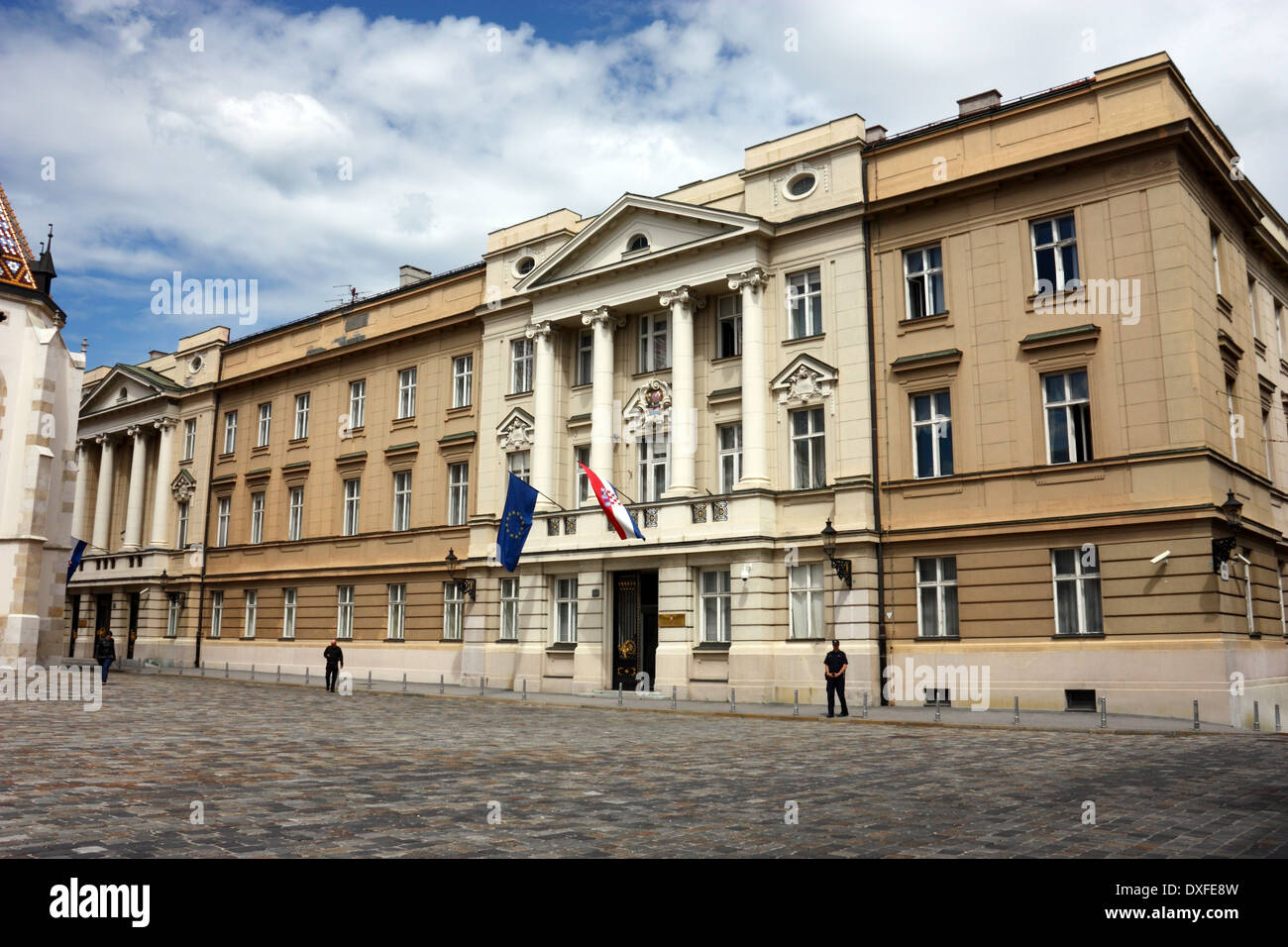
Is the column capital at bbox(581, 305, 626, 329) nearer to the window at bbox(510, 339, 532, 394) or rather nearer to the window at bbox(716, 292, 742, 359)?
the window at bbox(510, 339, 532, 394)

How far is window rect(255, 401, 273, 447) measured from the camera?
48.2 meters

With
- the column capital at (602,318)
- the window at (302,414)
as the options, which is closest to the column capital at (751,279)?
the column capital at (602,318)

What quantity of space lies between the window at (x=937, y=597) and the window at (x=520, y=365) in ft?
53.3

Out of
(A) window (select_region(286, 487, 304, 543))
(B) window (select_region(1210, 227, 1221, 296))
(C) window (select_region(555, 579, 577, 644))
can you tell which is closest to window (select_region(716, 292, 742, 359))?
(C) window (select_region(555, 579, 577, 644))

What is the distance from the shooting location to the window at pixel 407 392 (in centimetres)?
4184

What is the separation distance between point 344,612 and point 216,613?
33.4 feet

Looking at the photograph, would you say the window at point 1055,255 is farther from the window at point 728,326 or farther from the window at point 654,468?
the window at point 654,468

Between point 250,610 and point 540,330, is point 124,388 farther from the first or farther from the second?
point 540,330

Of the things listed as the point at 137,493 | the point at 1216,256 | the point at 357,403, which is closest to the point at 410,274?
the point at 357,403

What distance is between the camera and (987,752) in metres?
17.0

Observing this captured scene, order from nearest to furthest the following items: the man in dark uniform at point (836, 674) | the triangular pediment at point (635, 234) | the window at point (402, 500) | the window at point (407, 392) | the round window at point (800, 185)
→ the man in dark uniform at point (836, 674) < the round window at point (800, 185) < the triangular pediment at point (635, 234) < the window at point (402, 500) < the window at point (407, 392)

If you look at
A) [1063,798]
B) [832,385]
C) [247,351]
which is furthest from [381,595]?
[1063,798]

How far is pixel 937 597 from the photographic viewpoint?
2761 cm
